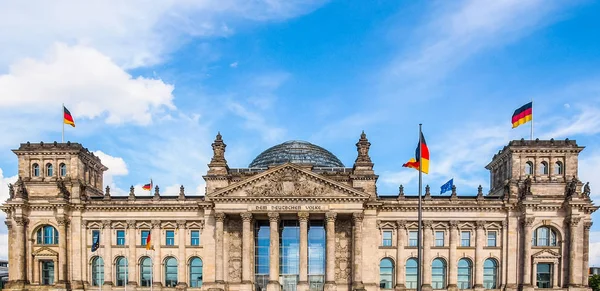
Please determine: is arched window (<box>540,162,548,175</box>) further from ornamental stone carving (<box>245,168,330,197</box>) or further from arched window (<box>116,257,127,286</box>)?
arched window (<box>116,257,127,286</box>)

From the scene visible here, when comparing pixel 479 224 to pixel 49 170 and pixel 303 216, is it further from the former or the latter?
pixel 49 170

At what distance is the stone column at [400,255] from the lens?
63.0 m

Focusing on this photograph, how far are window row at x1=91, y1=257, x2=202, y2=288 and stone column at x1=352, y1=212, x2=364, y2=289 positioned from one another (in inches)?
838

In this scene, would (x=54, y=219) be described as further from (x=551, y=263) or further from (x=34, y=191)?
(x=551, y=263)

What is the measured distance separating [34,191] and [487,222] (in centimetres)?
6232

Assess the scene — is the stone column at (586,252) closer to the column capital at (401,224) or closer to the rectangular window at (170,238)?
the column capital at (401,224)

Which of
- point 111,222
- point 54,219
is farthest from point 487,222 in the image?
point 54,219

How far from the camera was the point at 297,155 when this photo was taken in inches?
2997

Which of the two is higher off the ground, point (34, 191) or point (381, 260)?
point (34, 191)

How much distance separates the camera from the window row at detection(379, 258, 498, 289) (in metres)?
63.5

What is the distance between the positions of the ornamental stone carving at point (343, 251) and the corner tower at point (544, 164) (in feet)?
72.9

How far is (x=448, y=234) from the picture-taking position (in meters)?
63.5

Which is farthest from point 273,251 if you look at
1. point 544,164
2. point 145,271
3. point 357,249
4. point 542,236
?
point 544,164

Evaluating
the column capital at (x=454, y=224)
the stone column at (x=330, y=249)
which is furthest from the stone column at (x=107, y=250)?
the column capital at (x=454, y=224)
